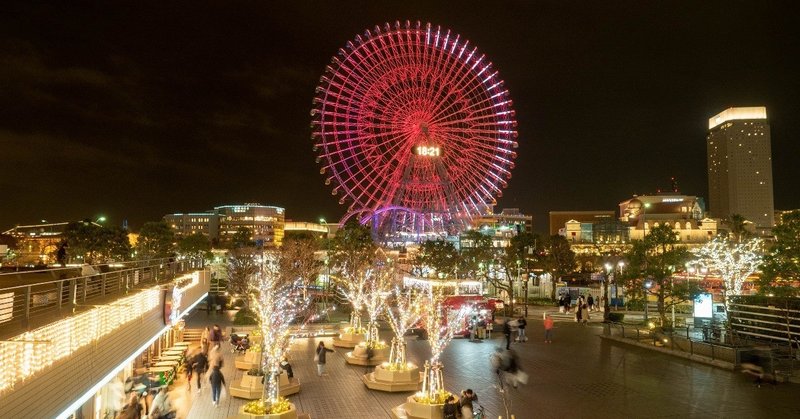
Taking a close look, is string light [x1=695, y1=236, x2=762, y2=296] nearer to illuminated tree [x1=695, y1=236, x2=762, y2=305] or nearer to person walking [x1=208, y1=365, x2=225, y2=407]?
illuminated tree [x1=695, y1=236, x2=762, y2=305]

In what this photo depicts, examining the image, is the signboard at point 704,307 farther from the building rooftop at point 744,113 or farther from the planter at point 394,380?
the building rooftop at point 744,113

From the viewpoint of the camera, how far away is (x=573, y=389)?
18.5 metres

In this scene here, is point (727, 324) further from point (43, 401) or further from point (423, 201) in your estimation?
point (423, 201)

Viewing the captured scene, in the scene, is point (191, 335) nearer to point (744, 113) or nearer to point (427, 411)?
point (427, 411)

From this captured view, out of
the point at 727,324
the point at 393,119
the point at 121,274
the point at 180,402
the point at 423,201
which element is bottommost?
the point at 180,402

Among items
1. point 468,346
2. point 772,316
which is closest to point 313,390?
point 468,346

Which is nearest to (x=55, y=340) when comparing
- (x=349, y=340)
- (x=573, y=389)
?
(x=573, y=389)

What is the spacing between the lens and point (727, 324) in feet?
83.7

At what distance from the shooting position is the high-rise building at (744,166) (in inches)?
6841

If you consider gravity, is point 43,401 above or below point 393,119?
below

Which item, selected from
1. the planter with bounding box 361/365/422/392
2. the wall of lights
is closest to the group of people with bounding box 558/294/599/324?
the planter with bounding box 361/365/422/392

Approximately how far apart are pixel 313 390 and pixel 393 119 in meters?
30.4

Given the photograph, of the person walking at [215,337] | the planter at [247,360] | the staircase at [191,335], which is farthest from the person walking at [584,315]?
the person walking at [215,337]

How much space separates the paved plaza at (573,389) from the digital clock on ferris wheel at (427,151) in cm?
2329
